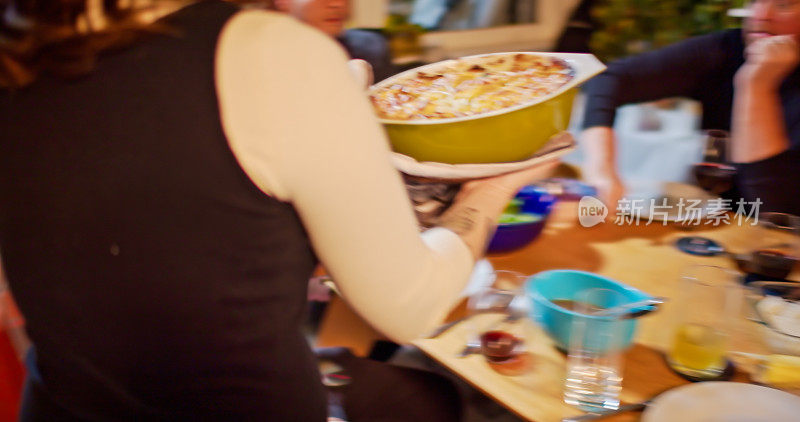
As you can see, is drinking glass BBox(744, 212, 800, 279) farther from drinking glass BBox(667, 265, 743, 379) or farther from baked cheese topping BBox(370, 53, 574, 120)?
baked cheese topping BBox(370, 53, 574, 120)

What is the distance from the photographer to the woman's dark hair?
1.75ft

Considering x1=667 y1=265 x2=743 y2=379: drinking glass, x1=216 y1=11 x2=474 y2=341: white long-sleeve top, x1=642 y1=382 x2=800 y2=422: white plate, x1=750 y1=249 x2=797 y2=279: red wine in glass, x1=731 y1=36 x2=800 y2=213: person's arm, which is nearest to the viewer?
x1=216 y1=11 x2=474 y2=341: white long-sleeve top

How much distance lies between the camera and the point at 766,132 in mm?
1629

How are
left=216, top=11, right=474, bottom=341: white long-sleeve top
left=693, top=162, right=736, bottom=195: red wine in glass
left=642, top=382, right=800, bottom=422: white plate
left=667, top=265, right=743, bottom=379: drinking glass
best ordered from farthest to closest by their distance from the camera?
left=693, top=162, right=736, bottom=195: red wine in glass, left=667, top=265, right=743, bottom=379: drinking glass, left=642, top=382, right=800, bottom=422: white plate, left=216, top=11, right=474, bottom=341: white long-sleeve top

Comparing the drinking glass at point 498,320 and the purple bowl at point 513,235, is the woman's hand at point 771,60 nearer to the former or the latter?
the purple bowl at point 513,235

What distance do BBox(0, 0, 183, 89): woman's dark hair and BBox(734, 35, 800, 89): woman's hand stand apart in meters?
1.61

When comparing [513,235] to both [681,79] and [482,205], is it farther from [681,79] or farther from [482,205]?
[681,79]

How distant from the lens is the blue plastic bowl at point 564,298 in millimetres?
839

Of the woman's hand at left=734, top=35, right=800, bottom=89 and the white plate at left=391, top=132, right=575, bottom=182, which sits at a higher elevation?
the woman's hand at left=734, top=35, right=800, bottom=89

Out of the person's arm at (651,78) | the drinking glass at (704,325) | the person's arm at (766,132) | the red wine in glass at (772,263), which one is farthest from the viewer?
the person's arm at (651,78)

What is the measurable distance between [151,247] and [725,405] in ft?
2.37

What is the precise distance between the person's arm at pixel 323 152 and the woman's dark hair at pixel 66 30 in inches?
3.3

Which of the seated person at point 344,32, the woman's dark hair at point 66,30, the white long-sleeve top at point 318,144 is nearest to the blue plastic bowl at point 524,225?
the white long-sleeve top at point 318,144

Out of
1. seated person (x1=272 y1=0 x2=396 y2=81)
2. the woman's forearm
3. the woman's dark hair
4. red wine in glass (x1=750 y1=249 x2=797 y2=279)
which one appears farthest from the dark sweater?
the woman's dark hair
